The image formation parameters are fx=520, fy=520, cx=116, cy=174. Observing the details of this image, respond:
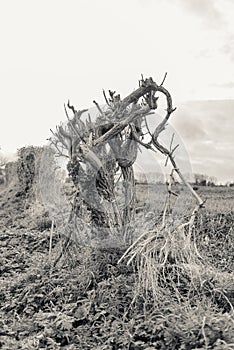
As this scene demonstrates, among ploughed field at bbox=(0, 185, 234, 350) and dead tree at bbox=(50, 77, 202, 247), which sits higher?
dead tree at bbox=(50, 77, 202, 247)

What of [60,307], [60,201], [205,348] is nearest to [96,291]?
[60,307]

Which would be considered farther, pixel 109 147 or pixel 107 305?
pixel 109 147

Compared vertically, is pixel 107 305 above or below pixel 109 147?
below

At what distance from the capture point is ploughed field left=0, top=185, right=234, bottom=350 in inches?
134

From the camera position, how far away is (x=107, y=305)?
409 centimetres

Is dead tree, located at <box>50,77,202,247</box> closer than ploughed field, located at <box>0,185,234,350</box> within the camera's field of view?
No

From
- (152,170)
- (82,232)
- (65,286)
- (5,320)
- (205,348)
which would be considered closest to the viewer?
(205,348)

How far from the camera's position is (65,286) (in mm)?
4574

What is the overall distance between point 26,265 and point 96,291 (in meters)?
1.60

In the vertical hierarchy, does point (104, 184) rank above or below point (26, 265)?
above

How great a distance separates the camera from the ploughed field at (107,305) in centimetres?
340

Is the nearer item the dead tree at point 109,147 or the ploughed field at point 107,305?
the ploughed field at point 107,305

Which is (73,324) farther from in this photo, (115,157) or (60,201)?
(60,201)

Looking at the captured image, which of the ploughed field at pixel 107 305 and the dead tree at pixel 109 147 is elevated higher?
the dead tree at pixel 109 147
